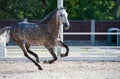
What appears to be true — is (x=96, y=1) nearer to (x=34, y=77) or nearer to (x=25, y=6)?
(x=25, y=6)

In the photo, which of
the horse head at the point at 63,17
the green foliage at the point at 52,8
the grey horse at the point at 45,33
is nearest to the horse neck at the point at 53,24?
the grey horse at the point at 45,33

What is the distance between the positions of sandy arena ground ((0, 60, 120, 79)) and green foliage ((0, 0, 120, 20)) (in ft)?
69.5

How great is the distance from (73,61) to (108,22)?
15.8 metres

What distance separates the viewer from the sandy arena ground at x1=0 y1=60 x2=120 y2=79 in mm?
10555

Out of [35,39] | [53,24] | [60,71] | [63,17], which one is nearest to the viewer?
[63,17]

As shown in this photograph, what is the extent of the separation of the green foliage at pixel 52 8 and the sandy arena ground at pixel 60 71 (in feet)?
69.5

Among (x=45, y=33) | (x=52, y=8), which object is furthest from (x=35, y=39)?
(x=52, y=8)

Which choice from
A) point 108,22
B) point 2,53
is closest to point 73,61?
point 2,53

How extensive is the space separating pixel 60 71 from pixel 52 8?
24.4 meters

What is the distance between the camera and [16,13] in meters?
35.3

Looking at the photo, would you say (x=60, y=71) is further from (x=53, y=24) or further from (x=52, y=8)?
(x=52, y=8)

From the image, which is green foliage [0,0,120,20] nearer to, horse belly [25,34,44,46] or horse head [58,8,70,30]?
horse belly [25,34,44,46]

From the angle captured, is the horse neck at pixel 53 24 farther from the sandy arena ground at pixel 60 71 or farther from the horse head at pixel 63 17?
the sandy arena ground at pixel 60 71

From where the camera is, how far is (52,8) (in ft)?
117
